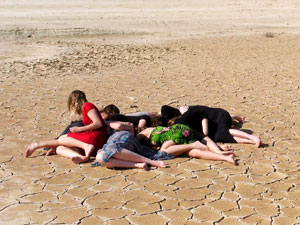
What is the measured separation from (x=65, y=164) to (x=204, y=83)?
5.71m

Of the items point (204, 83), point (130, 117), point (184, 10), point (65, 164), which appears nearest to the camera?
point (65, 164)

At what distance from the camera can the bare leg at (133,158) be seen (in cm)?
602

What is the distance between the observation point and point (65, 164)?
637 cm

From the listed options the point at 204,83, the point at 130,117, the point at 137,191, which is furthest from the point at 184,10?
the point at 137,191

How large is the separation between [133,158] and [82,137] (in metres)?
0.73

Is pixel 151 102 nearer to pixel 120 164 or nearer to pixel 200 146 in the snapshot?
pixel 200 146

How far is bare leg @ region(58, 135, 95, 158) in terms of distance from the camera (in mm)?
6328

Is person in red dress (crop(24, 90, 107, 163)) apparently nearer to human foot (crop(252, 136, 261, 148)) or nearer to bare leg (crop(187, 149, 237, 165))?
bare leg (crop(187, 149, 237, 165))

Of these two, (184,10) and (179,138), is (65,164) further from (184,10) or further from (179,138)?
(184,10)

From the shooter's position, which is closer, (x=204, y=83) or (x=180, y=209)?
(x=180, y=209)

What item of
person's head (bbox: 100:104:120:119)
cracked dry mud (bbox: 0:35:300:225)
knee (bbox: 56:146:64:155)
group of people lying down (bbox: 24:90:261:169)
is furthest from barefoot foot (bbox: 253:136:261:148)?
knee (bbox: 56:146:64:155)

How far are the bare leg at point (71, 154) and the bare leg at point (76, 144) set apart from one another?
5 cm

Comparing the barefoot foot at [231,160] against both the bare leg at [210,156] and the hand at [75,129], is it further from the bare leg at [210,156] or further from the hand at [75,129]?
the hand at [75,129]

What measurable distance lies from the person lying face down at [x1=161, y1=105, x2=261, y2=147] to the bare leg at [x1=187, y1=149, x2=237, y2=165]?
48 cm
